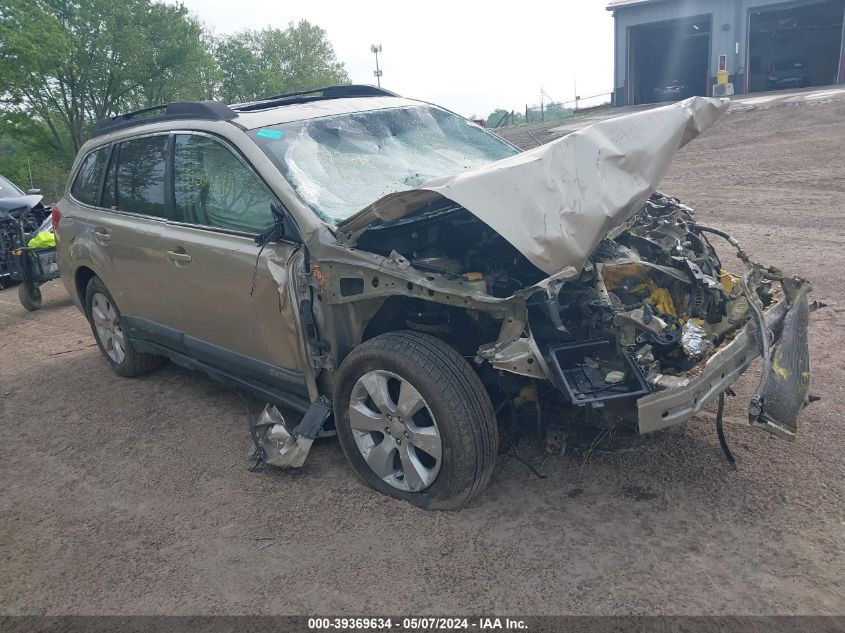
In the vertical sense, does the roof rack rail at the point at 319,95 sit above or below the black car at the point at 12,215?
above

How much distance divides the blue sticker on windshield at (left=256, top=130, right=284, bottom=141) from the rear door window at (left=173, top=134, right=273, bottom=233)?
0.20m

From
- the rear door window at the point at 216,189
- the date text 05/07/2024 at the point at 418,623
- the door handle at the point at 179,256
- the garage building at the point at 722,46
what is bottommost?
the date text 05/07/2024 at the point at 418,623

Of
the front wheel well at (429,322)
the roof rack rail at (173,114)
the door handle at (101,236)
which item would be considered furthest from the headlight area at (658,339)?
the door handle at (101,236)

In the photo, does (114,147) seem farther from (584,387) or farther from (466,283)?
(584,387)

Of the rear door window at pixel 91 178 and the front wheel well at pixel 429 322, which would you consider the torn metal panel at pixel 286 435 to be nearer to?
the front wheel well at pixel 429 322

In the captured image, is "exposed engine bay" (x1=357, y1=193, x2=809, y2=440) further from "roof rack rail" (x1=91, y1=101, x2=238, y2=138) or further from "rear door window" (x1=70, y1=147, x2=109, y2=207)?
"rear door window" (x1=70, y1=147, x2=109, y2=207)

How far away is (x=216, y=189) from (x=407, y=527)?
2.27 meters

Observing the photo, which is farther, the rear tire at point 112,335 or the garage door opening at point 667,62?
the garage door opening at point 667,62

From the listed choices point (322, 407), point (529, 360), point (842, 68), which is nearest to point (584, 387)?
point (529, 360)

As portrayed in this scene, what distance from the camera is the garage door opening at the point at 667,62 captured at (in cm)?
2870

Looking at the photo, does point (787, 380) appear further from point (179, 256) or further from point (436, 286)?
point (179, 256)

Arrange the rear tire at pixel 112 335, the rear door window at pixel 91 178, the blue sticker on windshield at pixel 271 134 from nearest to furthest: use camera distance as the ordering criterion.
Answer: the blue sticker on windshield at pixel 271 134, the rear door window at pixel 91 178, the rear tire at pixel 112 335

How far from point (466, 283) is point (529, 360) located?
456mm

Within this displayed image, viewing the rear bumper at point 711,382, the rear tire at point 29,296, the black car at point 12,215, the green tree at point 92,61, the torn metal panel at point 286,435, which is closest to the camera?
the rear bumper at point 711,382
